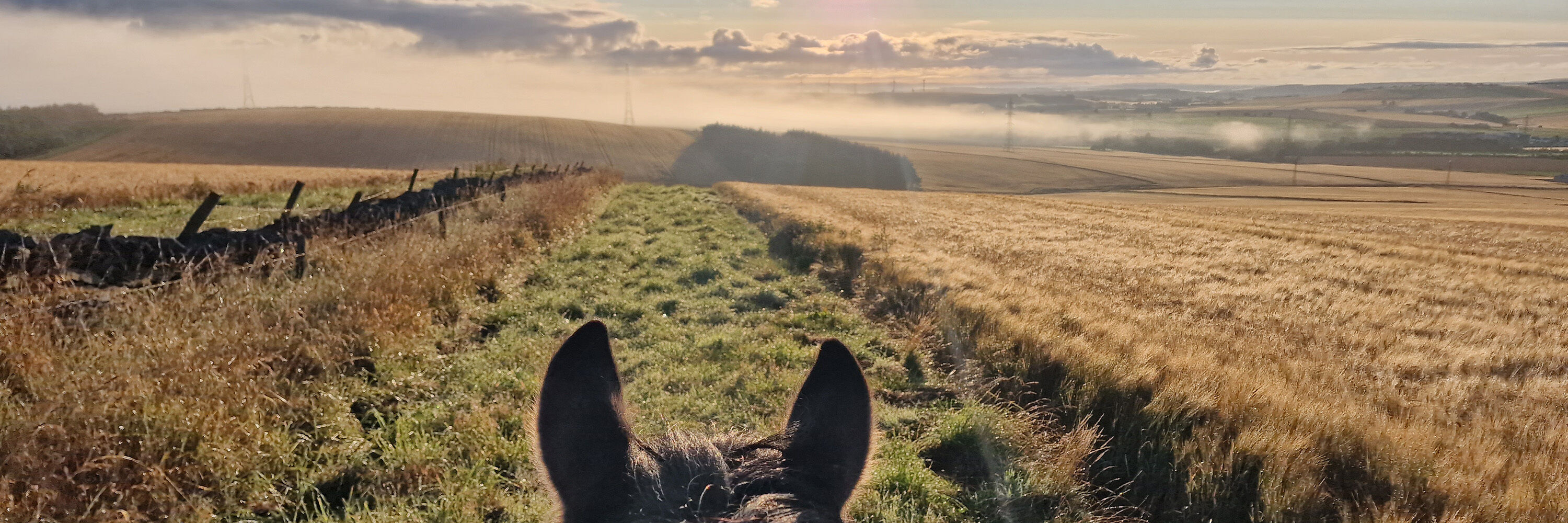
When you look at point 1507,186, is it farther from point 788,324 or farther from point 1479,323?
point 788,324

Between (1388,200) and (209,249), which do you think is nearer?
(209,249)

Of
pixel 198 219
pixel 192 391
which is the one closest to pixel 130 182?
pixel 198 219

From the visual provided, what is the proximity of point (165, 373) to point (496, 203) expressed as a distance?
445 inches

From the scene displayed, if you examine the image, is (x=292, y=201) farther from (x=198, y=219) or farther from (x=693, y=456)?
(x=693, y=456)

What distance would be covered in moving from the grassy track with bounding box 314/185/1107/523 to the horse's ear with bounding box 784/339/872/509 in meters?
0.07

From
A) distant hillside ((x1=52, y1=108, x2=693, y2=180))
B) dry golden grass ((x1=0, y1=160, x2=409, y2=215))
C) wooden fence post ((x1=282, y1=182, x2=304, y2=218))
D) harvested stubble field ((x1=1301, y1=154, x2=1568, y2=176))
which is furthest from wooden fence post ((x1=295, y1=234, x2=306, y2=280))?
harvested stubble field ((x1=1301, y1=154, x2=1568, y2=176))

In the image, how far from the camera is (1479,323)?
9.78 meters

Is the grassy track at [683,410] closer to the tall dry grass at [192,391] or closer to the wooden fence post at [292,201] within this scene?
the tall dry grass at [192,391]

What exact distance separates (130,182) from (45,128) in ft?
191

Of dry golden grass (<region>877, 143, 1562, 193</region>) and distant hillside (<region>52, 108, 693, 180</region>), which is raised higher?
distant hillside (<region>52, 108, 693, 180</region>)

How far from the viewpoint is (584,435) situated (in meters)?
1.67

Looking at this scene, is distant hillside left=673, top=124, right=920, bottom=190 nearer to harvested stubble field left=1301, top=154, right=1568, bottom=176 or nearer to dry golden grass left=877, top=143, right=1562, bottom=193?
dry golden grass left=877, top=143, right=1562, bottom=193

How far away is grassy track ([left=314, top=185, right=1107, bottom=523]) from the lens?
423 centimetres

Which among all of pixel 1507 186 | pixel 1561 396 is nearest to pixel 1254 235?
pixel 1561 396
